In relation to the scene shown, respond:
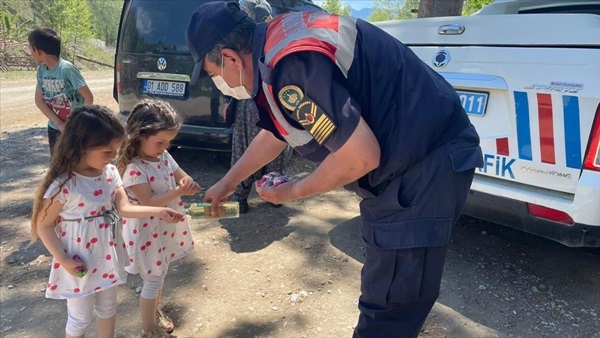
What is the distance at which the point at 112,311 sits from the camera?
8.05 feet

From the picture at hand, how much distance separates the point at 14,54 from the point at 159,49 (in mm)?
18355

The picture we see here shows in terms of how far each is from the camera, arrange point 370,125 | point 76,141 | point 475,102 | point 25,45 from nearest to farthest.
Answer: point 370,125, point 76,141, point 475,102, point 25,45

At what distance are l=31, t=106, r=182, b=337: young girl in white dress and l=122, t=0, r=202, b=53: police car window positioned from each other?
284 cm

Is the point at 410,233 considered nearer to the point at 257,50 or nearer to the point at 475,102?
the point at 257,50

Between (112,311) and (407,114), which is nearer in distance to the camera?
(407,114)

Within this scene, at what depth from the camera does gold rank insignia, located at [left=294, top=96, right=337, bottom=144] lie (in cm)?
141

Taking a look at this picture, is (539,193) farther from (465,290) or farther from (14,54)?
(14,54)

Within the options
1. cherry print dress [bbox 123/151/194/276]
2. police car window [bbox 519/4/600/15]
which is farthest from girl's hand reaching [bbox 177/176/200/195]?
police car window [bbox 519/4/600/15]

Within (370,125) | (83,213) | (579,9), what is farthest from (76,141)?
(579,9)

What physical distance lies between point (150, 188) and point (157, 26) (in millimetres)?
3077

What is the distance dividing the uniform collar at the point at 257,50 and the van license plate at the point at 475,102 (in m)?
1.72

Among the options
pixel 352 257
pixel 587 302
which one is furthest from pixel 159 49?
pixel 587 302

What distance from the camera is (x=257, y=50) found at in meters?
1.60

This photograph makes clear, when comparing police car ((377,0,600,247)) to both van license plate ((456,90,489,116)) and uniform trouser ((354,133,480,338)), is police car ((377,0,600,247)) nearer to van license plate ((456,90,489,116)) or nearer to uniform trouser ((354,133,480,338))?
van license plate ((456,90,489,116))
